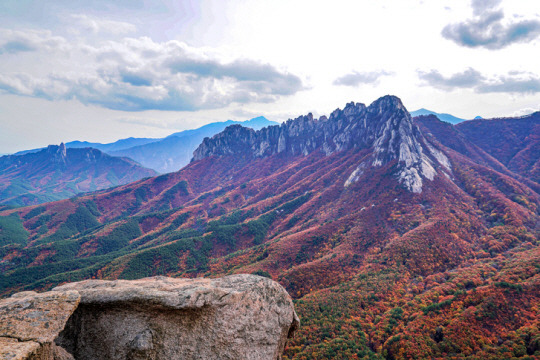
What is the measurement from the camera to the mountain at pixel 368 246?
138 feet

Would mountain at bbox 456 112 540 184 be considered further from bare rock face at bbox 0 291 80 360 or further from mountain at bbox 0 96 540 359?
bare rock face at bbox 0 291 80 360

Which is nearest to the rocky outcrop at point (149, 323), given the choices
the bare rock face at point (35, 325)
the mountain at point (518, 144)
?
the bare rock face at point (35, 325)

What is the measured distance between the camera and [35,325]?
8.89m

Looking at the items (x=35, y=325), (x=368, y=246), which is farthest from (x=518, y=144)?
(x=35, y=325)

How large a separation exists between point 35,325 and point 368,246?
87.5 meters

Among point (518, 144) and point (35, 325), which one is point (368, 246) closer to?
point (35, 325)

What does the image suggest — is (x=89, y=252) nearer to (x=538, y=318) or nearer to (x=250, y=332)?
(x=250, y=332)

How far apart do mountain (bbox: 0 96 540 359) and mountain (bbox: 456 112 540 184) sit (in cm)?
1597

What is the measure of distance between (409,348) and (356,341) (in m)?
8.52

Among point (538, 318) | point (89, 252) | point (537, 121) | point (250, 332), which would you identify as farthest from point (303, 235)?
point (537, 121)

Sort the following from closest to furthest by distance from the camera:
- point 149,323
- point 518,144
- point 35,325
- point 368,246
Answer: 1. point 35,325
2. point 149,323
3. point 368,246
4. point 518,144

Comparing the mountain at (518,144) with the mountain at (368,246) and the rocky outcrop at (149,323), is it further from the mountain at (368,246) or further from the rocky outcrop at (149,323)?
the rocky outcrop at (149,323)

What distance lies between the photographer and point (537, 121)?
618ft

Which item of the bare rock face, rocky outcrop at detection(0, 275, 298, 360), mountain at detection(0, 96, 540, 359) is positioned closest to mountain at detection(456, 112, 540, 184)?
mountain at detection(0, 96, 540, 359)
